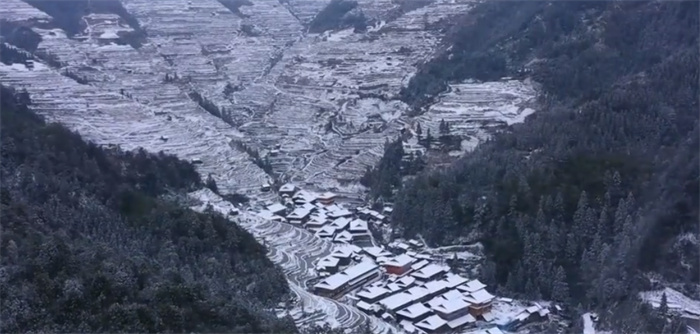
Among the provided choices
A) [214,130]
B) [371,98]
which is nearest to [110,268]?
[214,130]

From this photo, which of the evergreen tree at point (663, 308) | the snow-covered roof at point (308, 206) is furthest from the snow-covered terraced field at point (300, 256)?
the evergreen tree at point (663, 308)

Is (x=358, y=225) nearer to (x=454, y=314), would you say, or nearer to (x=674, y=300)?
(x=454, y=314)

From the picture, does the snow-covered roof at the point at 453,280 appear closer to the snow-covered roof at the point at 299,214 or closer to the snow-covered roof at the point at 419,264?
the snow-covered roof at the point at 419,264

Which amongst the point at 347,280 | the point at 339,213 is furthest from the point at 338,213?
the point at 347,280

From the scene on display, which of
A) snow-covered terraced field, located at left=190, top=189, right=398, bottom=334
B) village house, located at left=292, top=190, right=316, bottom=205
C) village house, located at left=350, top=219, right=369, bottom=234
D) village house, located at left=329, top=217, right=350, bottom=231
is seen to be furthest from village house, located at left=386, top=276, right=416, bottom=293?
village house, located at left=292, top=190, right=316, bottom=205

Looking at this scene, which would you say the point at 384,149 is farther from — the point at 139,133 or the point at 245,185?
the point at 139,133

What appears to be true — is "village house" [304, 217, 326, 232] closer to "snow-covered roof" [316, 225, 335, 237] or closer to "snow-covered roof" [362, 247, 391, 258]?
"snow-covered roof" [316, 225, 335, 237]
